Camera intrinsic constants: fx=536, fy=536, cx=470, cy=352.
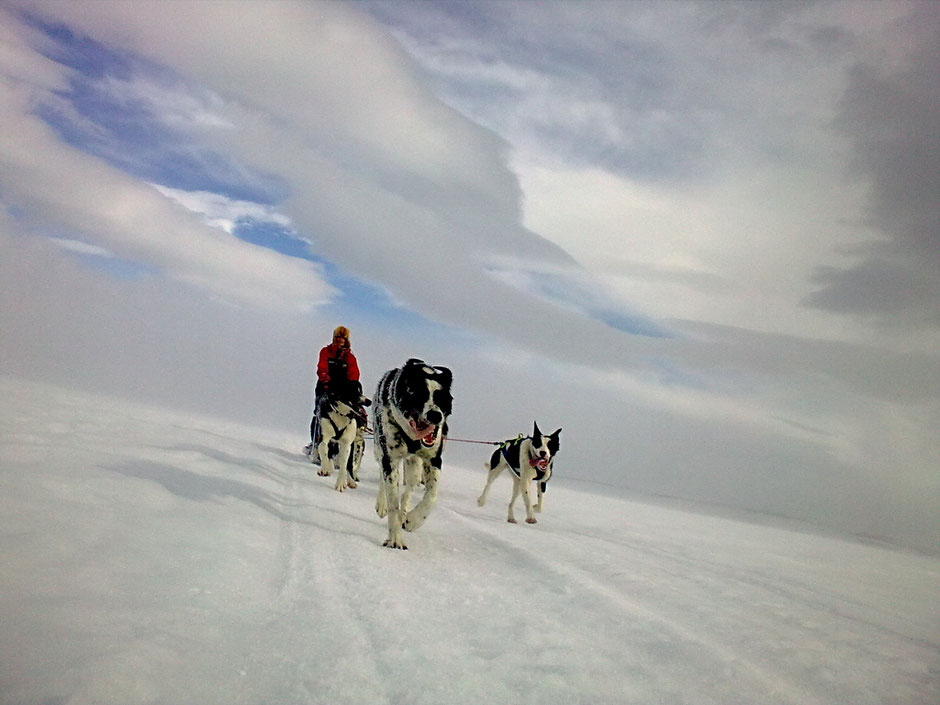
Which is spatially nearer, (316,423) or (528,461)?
(528,461)

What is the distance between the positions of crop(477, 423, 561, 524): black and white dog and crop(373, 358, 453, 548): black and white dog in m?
3.23

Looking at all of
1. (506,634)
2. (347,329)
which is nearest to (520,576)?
(506,634)

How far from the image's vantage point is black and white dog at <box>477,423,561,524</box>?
906 centimetres

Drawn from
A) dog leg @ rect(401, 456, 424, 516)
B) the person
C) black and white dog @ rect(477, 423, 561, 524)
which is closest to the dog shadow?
dog leg @ rect(401, 456, 424, 516)

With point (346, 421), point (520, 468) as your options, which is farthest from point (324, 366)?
A: point (520, 468)

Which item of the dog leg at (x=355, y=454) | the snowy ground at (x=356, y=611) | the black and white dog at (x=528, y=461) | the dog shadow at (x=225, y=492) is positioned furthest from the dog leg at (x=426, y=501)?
the dog leg at (x=355, y=454)

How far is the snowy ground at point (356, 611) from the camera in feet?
7.52

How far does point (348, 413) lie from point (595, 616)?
6.18m

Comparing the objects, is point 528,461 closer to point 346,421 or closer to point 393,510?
point 346,421

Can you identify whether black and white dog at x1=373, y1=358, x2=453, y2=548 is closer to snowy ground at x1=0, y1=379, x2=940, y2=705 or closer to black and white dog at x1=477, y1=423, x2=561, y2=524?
snowy ground at x1=0, y1=379, x2=940, y2=705

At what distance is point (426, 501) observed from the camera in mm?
5656

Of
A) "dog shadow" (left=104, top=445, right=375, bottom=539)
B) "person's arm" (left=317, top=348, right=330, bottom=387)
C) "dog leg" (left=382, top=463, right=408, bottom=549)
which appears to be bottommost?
"dog shadow" (left=104, top=445, right=375, bottom=539)

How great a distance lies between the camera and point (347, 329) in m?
9.90

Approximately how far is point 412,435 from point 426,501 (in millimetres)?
740
